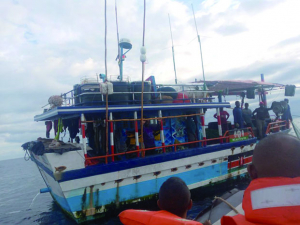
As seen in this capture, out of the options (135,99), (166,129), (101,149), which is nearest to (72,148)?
(101,149)

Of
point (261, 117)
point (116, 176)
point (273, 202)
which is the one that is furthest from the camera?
Answer: point (261, 117)

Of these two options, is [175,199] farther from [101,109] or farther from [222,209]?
[101,109]

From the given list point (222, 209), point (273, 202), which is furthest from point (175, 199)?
point (222, 209)

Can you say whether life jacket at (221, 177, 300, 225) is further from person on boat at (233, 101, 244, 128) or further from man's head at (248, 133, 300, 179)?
person on boat at (233, 101, 244, 128)

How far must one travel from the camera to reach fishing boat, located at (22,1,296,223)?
693 cm

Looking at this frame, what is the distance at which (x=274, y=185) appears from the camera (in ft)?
3.93

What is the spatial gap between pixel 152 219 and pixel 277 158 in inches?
42.1

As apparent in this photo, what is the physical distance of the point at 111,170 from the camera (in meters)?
7.25

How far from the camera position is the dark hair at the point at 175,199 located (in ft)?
6.76

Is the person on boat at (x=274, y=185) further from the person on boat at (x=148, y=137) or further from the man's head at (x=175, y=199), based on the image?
the person on boat at (x=148, y=137)

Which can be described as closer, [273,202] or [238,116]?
[273,202]

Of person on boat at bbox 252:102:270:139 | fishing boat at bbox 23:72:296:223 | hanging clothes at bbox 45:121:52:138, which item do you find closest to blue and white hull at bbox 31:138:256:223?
fishing boat at bbox 23:72:296:223

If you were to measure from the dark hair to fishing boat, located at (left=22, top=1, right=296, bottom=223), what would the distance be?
5.15 m

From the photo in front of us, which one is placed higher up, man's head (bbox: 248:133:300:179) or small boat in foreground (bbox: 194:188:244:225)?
man's head (bbox: 248:133:300:179)
